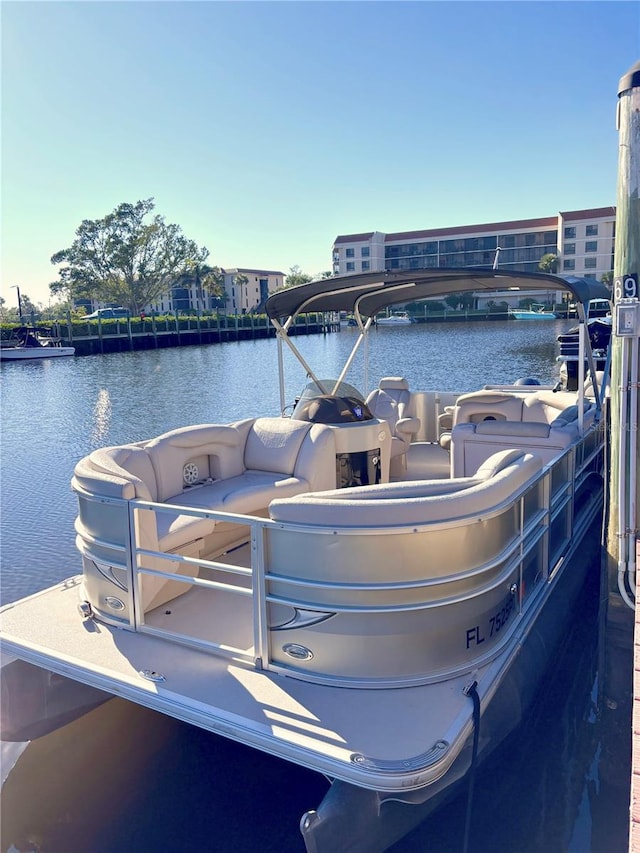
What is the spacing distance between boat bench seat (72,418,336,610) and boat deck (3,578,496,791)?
41 centimetres

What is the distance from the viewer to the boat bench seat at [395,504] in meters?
2.57

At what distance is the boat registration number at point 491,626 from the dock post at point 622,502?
0.69 meters

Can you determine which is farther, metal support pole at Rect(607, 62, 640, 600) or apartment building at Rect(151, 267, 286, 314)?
apartment building at Rect(151, 267, 286, 314)

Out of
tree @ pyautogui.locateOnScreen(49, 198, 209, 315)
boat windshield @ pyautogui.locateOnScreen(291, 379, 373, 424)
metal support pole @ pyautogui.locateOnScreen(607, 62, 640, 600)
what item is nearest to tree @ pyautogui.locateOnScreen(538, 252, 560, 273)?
tree @ pyautogui.locateOnScreen(49, 198, 209, 315)

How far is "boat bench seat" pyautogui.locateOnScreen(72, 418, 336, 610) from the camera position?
3205 millimetres

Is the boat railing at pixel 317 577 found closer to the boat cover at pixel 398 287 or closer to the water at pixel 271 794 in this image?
the water at pixel 271 794

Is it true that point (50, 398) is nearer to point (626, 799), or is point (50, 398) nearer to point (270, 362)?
point (270, 362)

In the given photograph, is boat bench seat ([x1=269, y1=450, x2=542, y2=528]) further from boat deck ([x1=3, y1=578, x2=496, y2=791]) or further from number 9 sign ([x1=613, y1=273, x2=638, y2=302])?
number 9 sign ([x1=613, y1=273, x2=638, y2=302])

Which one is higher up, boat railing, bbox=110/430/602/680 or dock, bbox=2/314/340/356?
dock, bbox=2/314/340/356

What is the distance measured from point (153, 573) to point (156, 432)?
449 inches

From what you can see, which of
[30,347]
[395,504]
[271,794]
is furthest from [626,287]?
[30,347]

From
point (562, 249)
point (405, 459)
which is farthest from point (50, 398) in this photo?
point (562, 249)

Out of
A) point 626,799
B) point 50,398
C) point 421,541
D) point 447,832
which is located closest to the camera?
point 421,541

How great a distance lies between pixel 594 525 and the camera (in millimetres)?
5270
